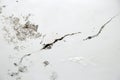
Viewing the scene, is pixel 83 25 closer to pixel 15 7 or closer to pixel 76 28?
pixel 76 28

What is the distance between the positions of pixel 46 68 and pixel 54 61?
0.05m

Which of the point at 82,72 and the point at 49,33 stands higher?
the point at 49,33

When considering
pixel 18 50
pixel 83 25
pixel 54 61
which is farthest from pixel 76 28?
pixel 18 50

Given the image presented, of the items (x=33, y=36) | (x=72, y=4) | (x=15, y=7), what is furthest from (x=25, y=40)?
(x=72, y=4)

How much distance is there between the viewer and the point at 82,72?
1.06 meters

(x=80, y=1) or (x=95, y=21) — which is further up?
(x=80, y=1)

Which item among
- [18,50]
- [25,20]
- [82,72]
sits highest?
[25,20]

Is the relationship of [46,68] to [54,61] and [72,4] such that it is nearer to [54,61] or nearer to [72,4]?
[54,61]

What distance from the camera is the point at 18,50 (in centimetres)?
108

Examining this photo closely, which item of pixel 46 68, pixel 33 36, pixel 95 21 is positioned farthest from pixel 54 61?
pixel 95 21

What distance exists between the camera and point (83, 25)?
3.50ft

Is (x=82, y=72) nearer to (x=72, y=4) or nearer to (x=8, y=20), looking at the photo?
(x=72, y=4)

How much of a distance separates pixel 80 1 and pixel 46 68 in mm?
371

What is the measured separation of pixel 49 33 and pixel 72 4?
0.18m
